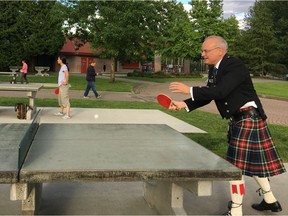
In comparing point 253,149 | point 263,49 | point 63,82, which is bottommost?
point 253,149

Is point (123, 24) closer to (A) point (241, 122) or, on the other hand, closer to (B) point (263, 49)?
(A) point (241, 122)

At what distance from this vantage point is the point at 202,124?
418 inches

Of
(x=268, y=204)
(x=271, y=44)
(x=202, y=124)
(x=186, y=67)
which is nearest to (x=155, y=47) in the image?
(x=202, y=124)

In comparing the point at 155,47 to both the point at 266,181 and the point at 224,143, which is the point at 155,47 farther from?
the point at 266,181

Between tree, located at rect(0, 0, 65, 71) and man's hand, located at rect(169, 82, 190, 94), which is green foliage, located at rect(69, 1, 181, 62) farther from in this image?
man's hand, located at rect(169, 82, 190, 94)

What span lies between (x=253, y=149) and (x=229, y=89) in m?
0.67

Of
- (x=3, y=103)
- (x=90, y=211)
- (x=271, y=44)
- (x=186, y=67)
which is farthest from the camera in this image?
(x=186, y=67)

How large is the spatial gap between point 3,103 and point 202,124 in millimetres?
7506

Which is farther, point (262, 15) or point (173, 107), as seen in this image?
point (262, 15)

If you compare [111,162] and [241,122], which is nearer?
[111,162]

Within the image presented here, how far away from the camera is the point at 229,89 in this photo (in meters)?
3.46

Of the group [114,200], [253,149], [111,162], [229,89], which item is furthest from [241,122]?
[114,200]

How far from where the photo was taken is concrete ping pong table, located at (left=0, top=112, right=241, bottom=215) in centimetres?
260

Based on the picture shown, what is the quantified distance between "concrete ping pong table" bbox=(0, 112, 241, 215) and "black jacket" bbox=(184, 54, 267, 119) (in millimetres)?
468
